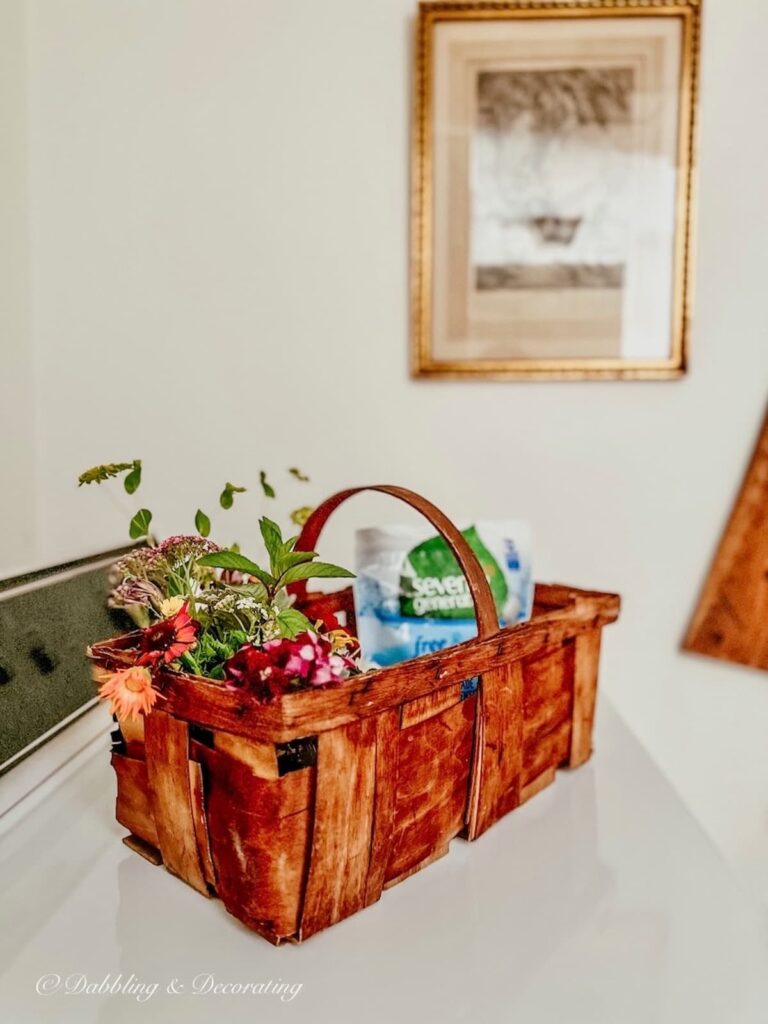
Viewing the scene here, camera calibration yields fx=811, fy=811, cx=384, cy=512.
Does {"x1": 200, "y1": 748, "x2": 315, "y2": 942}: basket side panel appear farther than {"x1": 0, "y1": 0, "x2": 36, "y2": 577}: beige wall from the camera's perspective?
No

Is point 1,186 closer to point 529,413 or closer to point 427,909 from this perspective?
point 529,413

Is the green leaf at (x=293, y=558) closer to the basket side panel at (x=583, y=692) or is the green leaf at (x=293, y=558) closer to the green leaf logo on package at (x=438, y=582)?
the green leaf logo on package at (x=438, y=582)

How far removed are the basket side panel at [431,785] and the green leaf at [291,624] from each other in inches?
4.4

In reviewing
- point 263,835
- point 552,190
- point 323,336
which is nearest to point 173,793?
point 263,835

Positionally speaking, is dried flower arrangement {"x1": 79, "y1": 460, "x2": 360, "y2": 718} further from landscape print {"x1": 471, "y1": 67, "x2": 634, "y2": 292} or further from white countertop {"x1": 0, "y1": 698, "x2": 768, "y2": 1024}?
landscape print {"x1": 471, "y1": 67, "x2": 634, "y2": 292}

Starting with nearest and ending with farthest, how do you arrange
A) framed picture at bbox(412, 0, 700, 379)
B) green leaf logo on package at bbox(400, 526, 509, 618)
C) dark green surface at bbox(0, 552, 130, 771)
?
dark green surface at bbox(0, 552, 130, 771) < green leaf logo on package at bbox(400, 526, 509, 618) < framed picture at bbox(412, 0, 700, 379)

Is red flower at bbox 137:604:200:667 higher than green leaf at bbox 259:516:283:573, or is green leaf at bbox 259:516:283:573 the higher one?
green leaf at bbox 259:516:283:573

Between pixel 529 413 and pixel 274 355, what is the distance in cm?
41

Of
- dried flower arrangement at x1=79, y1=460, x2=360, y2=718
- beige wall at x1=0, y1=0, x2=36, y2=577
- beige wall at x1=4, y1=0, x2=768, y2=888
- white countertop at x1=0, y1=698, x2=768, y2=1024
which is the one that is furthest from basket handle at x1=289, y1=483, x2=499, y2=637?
beige wall at x1=0, y1=0, x2=36, y2=577

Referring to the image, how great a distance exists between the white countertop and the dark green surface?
0.09m

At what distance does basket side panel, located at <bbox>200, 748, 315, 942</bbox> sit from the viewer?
55 cm

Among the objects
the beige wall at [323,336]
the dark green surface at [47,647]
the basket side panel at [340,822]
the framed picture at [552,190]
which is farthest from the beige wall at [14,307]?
the basket side panel at [340,822]

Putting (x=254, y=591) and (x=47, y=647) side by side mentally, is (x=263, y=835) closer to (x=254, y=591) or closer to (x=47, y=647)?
(x=254, y=591)

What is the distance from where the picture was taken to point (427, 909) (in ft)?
2.04
